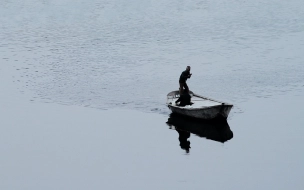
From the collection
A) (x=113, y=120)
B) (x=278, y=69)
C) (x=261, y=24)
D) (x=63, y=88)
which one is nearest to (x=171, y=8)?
(x=261, y=24)

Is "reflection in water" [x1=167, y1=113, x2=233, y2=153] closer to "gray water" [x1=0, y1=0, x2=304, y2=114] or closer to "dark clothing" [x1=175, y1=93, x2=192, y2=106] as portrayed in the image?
"dark clothing" [x1=175, y1=93, x2=192, y2=106]

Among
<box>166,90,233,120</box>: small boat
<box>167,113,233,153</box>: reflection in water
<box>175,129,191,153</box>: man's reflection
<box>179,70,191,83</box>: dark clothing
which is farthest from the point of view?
<box>179,70,191,83</box>: dark clothing

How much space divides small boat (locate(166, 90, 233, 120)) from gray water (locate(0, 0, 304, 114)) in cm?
227

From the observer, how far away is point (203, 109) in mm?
42375

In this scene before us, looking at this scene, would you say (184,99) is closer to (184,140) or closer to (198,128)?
(198,128)

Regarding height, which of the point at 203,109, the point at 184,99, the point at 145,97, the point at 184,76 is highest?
the point at 184,76

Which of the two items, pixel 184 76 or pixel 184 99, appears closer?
pixel 184 99

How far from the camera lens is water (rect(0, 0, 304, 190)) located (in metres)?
34.5

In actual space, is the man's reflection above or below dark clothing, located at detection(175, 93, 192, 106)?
below

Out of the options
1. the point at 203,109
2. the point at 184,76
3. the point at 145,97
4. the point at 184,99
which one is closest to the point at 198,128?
A: the point at 203,109

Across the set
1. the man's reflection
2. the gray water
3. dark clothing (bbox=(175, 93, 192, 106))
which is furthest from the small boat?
the gray water

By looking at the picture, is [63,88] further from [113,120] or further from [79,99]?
[113,120]

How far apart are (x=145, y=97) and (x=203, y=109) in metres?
8.40

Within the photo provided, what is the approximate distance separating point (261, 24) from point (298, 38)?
32.8 ft
